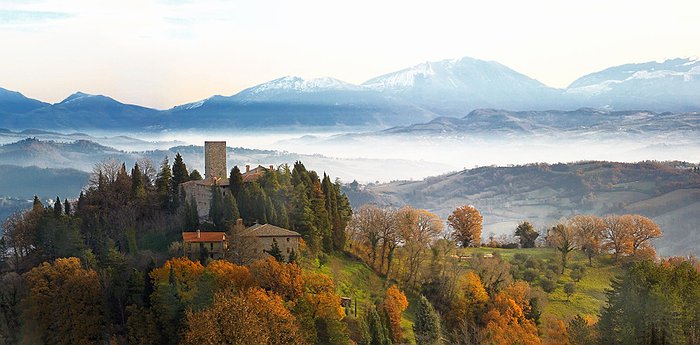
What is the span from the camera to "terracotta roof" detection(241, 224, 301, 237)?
1908 inches

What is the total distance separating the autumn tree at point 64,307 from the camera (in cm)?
4462

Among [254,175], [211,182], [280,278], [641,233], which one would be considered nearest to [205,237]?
[211,182]

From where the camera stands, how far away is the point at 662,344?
33.6 meters

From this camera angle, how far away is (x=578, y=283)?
5997 cm

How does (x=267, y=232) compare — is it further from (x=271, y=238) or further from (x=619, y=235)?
(x=619, y=235)

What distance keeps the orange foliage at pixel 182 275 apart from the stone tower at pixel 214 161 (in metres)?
19.1

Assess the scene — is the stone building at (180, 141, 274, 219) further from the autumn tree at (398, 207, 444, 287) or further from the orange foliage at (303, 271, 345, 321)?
the orange foliage at (303, 271, 345, 321)

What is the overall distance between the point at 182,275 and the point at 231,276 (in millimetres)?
Result: 3840

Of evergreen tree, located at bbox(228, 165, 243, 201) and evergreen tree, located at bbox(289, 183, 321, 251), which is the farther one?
evergreen tree, located at bbox(228, 165, 243, 201)

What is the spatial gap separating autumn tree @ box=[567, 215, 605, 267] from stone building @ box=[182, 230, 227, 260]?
3493 centimetres

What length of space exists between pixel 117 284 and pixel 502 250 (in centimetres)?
3885

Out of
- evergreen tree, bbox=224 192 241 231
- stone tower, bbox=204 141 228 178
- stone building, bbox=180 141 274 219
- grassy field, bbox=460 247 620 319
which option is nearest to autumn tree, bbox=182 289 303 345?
evergreen tree, bbox=224 192 241 231

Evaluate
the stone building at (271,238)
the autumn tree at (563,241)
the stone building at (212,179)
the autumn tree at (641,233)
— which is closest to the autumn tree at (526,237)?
the autumn tree at (563,241)

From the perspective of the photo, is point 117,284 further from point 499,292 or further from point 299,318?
point 499,292
